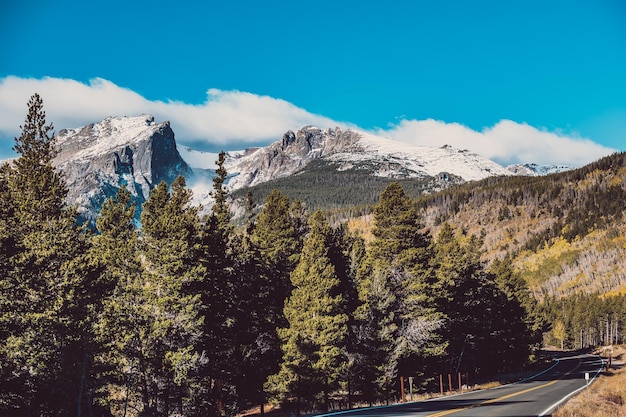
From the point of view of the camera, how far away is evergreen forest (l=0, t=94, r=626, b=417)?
2391 centimetres

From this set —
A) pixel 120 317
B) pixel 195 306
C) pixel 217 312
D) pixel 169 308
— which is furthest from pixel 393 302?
pixel 120 317

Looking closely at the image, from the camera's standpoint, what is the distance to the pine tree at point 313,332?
99.5 ft

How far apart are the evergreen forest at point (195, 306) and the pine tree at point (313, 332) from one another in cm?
9

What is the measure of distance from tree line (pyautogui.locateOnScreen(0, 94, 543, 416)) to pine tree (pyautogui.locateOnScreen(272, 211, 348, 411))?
0.11 meters

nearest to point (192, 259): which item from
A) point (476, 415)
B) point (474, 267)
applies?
point (476, 415)

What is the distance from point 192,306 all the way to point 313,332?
838 centimetres

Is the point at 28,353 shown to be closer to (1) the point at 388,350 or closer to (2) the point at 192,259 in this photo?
(2) the point at 192,259

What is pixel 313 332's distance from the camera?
30.4 m

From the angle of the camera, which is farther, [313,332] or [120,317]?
[313,332]

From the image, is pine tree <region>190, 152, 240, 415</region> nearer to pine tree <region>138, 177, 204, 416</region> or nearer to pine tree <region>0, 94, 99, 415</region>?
pine tree <region>138, 177, 204, 416</region>

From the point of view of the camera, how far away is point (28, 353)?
22016mm

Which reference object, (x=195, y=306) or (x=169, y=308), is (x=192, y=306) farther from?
(x=169, y=308)

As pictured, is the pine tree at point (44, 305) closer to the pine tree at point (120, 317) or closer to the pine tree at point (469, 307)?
the pine tree at point (120, 317)

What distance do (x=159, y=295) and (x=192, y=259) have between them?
2.75m
